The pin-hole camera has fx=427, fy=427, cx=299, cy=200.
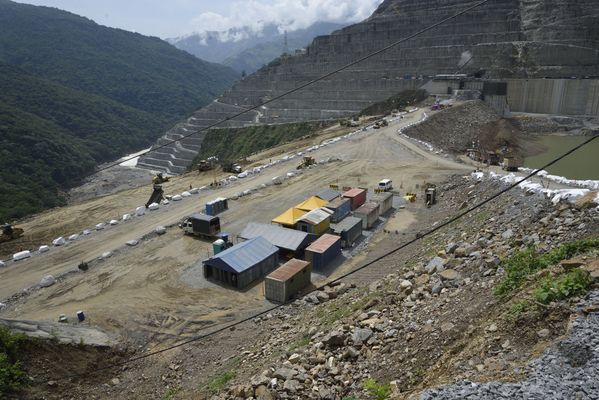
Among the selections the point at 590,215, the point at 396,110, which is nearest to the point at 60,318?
the point at 590,215

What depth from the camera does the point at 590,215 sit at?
11.2 metres

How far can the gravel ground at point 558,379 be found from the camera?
5758mm

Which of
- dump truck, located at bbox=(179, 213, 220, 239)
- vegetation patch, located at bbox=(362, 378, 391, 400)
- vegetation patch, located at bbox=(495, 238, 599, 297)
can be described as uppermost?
vegetation patch, located at bbox=(495, 238, 599, 297)

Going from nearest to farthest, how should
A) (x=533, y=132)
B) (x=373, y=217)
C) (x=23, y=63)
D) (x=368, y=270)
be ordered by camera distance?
(x=368, y=270)
(x=373, y=217)
(x=533, y=132)
(x=23, y=63)

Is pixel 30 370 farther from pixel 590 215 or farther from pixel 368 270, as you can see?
pixel 590 215

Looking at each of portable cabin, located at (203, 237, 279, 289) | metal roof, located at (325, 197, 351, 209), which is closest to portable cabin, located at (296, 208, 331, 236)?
metal roof, located at (325, 197, 351, 209)

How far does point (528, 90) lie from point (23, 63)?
174m

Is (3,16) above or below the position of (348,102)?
above

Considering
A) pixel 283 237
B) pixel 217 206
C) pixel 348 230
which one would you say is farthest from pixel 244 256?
pixel 217 206

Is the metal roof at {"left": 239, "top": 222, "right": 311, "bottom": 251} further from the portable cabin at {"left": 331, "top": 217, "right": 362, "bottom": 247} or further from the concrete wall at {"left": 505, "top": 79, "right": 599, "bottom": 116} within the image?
the concrete wall at {"left": 505, "top": 79, "right": 599, "bottom": 116}

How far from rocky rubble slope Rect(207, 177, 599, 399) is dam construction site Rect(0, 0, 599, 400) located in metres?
0.05

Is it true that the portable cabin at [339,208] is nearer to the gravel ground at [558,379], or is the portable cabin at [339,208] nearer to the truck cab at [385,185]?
the truck cab at [385,185]

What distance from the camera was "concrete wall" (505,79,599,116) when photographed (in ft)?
172

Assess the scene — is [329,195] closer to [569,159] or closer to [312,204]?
[312,204]
